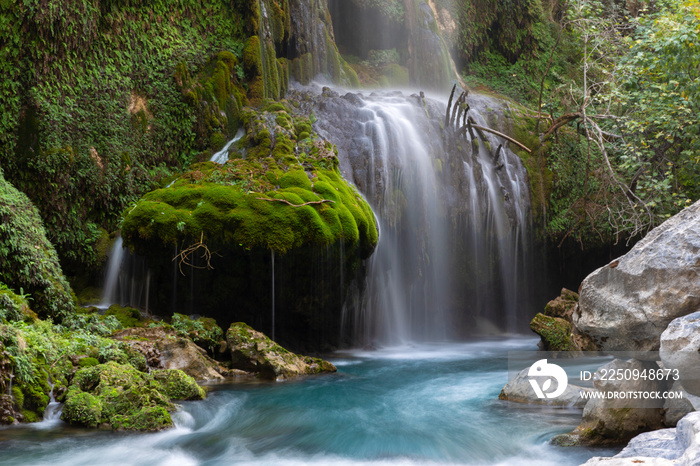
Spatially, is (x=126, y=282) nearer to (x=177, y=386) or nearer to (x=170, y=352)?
(x=170, y=352)

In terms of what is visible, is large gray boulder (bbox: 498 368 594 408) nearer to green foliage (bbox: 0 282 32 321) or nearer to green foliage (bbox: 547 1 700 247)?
green foliage (bbox: 0 282 32 321)

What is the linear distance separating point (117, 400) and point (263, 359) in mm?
2621

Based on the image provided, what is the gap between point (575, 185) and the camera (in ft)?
53.2

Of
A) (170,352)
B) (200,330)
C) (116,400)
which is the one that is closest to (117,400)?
(116,400)

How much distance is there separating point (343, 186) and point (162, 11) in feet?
21.5

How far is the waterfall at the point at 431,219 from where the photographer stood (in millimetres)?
12391

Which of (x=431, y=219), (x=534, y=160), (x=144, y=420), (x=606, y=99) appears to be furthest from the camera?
(x=534, y=160)

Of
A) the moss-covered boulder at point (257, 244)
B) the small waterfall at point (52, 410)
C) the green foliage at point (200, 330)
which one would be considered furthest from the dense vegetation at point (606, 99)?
the small waterfall at point (52, 410)

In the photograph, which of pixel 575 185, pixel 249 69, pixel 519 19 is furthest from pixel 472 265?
pixel 519 19

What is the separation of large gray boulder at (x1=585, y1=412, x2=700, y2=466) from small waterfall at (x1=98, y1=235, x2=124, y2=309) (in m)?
8.58

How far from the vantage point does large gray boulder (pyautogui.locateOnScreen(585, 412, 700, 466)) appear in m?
2.98

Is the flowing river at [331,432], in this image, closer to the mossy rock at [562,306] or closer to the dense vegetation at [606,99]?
the mossy rock at [562,306]

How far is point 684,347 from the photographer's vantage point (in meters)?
3.76

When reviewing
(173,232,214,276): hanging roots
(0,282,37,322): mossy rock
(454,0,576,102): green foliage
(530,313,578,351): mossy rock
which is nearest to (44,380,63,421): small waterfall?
(0,282,37,322): mossy rock
